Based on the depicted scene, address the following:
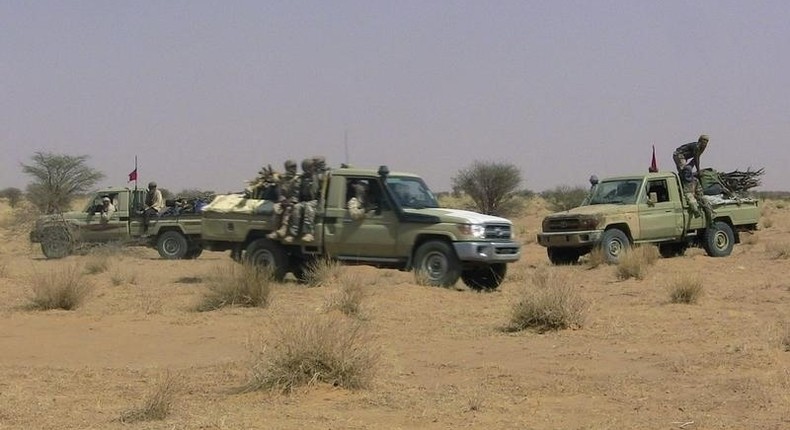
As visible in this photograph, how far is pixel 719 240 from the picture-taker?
2180 centimetres

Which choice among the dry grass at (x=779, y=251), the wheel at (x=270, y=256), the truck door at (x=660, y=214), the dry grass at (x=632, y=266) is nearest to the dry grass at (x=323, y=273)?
the wheel at (x=270, y=256)

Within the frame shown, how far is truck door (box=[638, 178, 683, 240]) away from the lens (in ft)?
65.7

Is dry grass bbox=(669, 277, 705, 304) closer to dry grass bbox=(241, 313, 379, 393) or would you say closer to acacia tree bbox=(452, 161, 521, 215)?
dry grass bbox=(241, 313, 379, 393)

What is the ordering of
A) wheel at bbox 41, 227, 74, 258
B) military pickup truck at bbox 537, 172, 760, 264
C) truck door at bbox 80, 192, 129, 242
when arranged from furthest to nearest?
truck door at bbox 80, 192, 129, 242
wheel at bbox 41, 227, 74, 258
military pickup truck at bbox 537, 172, 760, 264

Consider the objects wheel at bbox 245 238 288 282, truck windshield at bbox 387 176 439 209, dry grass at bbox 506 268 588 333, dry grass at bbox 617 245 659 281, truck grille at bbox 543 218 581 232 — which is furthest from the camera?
truck grille at bbox 543 218 581 232

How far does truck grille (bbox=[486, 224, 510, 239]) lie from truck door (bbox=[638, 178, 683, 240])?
620 centimetres

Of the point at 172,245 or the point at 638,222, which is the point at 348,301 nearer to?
the point at 638,222

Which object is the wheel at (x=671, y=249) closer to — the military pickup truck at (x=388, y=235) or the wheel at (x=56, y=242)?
the military pickup truck at (x=388, y=235)

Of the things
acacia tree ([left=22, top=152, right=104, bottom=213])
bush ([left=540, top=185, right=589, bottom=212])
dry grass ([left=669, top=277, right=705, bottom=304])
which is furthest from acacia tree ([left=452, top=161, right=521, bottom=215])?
dry grass ([left=669, top=277, right=705, bottom=304])

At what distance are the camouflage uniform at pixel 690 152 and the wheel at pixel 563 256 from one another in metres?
3.54

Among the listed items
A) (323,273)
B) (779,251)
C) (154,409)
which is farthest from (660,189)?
(154,409)

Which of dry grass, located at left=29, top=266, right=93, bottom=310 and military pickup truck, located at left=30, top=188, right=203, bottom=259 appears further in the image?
military pickup truck, located at left=30, top=188, right=203, bottom=259

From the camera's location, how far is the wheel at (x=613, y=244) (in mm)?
19234

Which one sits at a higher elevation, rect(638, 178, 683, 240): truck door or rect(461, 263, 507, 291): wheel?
rect(638, 178, 683, 240): truck door
